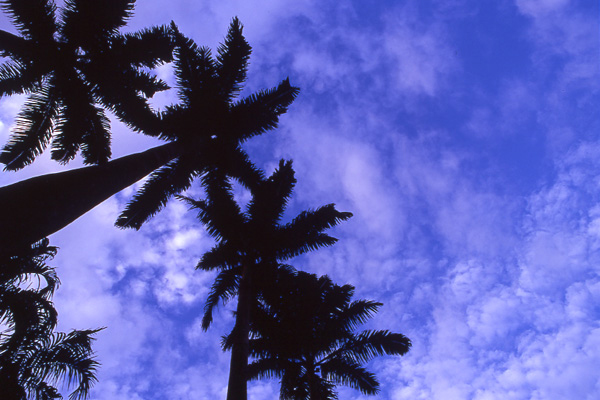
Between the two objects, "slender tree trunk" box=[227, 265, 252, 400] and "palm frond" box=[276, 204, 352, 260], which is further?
"palm frond" box=[276, 204, 352, 260]

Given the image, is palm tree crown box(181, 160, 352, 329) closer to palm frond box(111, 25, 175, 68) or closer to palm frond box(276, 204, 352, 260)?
palm frond box(276, 204, 352, 260)

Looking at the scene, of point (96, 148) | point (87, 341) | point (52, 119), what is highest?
point (52, 119)

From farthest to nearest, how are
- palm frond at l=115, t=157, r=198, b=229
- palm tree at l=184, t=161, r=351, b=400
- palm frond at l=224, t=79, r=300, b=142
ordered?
palm tree at l=184, t=161, r=351, b=400 → palm frond at l=224, t=79, r=300, b=142 → palm frond at l=115, t=157, r=198, b=229

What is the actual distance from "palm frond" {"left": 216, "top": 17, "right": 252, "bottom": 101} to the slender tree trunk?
6246 mm

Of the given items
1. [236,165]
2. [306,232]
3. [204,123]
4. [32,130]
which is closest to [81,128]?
[32,130]

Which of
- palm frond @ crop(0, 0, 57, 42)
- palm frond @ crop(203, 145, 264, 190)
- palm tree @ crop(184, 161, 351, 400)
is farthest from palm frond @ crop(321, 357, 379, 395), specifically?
palm frond @ crop(0, 0, 57, 42)

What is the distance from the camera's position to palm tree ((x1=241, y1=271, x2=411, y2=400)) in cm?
1178

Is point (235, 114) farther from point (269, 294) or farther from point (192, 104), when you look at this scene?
point (269, 294)

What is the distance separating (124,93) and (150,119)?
107 centimetres

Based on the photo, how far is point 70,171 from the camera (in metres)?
4.90

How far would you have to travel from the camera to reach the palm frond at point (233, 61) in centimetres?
1062

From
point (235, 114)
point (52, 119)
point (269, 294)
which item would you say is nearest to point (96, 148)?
point (52, 119)

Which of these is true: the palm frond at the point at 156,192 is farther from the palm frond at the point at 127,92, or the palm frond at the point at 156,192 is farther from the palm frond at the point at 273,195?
the palm frond at the point at 273,195

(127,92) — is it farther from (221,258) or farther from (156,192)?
(221,258)
